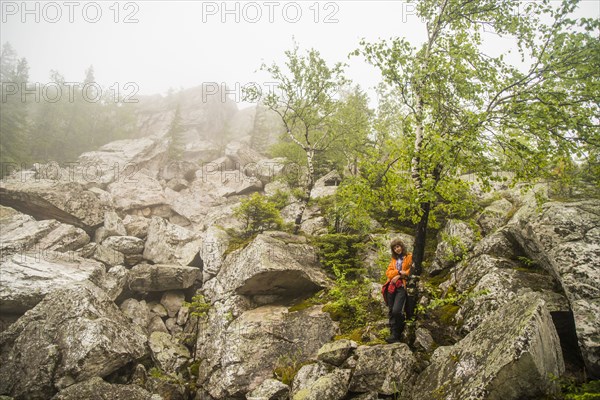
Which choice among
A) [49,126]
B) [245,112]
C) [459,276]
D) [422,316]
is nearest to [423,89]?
[459,276]

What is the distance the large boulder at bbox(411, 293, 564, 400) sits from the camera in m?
5.23

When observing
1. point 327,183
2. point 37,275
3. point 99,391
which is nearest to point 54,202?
point 37,275

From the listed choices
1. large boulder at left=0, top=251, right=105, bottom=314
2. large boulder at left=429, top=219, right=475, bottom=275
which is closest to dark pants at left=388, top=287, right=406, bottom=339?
large boulder at left=429, top=219, right=475, bottom=275

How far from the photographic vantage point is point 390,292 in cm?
958

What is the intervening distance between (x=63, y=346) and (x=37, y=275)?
7.21m

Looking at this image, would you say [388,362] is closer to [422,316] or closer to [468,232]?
[422,316]

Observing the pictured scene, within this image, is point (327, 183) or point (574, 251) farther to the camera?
point (327, 183)

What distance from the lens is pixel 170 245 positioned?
2223cm

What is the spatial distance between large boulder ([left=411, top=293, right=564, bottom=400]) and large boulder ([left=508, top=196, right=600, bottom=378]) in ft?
2.90

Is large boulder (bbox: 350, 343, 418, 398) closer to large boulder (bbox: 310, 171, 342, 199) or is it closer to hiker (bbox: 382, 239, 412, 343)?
hiker (bbox: 382, 239, 412, 343)

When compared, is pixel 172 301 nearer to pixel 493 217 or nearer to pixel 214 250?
pixel 214 250

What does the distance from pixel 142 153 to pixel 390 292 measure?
48179 millimetres

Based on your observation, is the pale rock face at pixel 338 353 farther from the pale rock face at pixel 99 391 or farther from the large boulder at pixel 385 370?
the pale rock face at pixel 99 391

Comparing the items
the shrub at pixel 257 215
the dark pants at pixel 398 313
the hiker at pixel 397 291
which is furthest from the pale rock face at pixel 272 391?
the shrub at pixel 257 215
